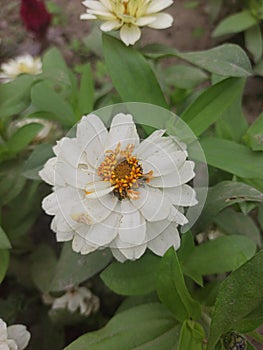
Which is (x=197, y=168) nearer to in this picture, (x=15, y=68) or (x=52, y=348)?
(x=52, y=348)

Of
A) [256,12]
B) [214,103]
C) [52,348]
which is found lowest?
[52,348]

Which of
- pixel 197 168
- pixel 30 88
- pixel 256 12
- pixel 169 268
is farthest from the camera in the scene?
pixel 256 12

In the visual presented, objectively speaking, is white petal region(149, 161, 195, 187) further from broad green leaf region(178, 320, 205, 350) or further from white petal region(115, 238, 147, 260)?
broad green leaf region(178, 320, 205, 350)

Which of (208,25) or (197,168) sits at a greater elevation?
(197,168)

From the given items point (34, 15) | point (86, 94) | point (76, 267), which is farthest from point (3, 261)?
point (34, 15)

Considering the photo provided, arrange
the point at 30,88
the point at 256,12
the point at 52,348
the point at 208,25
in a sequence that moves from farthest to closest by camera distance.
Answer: the point at 208,25
the point at 256,12
the point at 52,348
the point at 30,88

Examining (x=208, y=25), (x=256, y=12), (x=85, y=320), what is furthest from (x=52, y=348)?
(x=208, y=25)

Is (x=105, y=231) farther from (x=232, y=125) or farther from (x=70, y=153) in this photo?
(x=232, y=125)

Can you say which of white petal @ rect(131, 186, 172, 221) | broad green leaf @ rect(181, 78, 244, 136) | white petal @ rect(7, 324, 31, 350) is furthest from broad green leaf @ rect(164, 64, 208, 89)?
white petal @ rect(7, 324, 31, 350)
